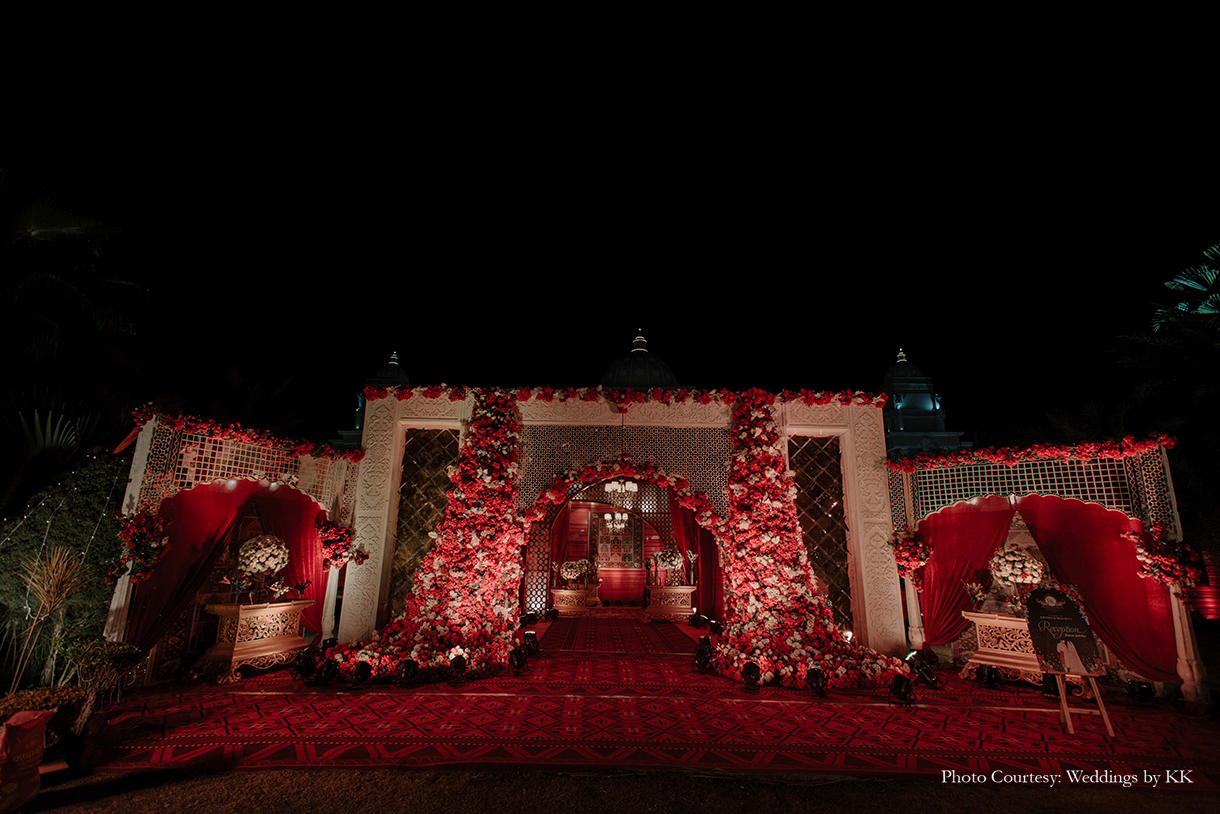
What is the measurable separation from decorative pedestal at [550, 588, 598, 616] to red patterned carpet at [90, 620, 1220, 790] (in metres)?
7.05

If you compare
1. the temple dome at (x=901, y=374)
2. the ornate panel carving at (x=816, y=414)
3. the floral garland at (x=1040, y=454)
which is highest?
the temple dome at (x=901, y=374)

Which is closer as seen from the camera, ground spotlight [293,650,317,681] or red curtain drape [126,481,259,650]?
red curtain drape [126,481,259,650]

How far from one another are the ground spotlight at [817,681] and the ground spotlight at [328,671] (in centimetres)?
551

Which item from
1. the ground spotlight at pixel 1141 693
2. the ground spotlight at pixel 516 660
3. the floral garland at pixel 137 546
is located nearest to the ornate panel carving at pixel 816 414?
the ground spotlight at pixel 1141 693

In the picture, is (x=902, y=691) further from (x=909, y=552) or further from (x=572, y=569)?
(x=572, y=569)

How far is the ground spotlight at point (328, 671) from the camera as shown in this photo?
20.4ft

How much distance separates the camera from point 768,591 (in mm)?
7199

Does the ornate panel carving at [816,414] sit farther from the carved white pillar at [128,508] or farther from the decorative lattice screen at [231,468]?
the carved white pillar at [128,508]

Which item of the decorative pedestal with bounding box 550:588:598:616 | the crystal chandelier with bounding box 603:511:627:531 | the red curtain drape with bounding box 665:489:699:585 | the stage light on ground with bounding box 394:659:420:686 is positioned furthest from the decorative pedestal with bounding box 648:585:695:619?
the stage light on ground with bounding box 394:659:420:686

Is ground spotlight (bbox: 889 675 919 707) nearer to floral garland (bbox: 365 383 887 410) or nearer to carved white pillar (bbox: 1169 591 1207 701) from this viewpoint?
carved white pillar (bbox: 1169 591 1207 701)

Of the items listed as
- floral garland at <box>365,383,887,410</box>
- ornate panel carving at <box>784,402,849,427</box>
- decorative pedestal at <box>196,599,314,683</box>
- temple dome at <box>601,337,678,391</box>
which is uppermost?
temple dome at <box>601,337,678,391</box>

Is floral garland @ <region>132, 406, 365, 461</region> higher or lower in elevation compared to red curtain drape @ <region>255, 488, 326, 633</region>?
higher

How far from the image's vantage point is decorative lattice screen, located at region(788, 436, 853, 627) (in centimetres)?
793

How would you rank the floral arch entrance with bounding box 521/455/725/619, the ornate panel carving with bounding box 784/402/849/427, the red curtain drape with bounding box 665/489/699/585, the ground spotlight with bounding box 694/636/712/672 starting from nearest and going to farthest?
the ground spotlight with bounding box 694/636/712/672 → the ornate panel carving with bounding box 784/402/849/427 → the floral arch entrance with bounding box 521/455/725/619 → the red curtain drape with bounding box 665/489/699/585
